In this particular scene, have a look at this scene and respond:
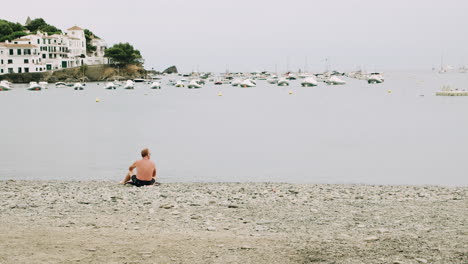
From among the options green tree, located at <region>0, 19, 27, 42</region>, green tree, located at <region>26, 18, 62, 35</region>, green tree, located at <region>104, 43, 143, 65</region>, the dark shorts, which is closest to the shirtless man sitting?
the dark shorts

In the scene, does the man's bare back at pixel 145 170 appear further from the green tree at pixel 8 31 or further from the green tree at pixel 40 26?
the green tree at pixel 40 26

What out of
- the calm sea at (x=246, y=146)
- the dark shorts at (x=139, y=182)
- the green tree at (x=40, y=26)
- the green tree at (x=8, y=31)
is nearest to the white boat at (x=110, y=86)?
the green tree at (x=8, y=31)

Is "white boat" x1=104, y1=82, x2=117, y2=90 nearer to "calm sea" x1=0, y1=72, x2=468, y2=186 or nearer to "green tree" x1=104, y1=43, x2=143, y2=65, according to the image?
"green tree" x1=104, y1=43, x2=143, y2=65

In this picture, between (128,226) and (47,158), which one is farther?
(47,158)

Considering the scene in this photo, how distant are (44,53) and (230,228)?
158792mm

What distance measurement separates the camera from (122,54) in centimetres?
17500

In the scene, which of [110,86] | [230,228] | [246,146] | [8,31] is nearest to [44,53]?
[8,31]

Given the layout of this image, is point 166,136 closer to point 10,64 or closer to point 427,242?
point 427,242

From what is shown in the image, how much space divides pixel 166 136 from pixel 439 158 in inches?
982

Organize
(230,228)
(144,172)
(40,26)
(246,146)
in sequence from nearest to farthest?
(230,228) < (144,172) < (246,146) < (40,26)

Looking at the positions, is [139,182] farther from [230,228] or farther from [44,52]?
[44,52]

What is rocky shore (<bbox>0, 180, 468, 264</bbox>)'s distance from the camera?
8578mm

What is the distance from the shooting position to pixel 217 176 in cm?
2533

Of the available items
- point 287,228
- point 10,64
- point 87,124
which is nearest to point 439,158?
point 287,228
